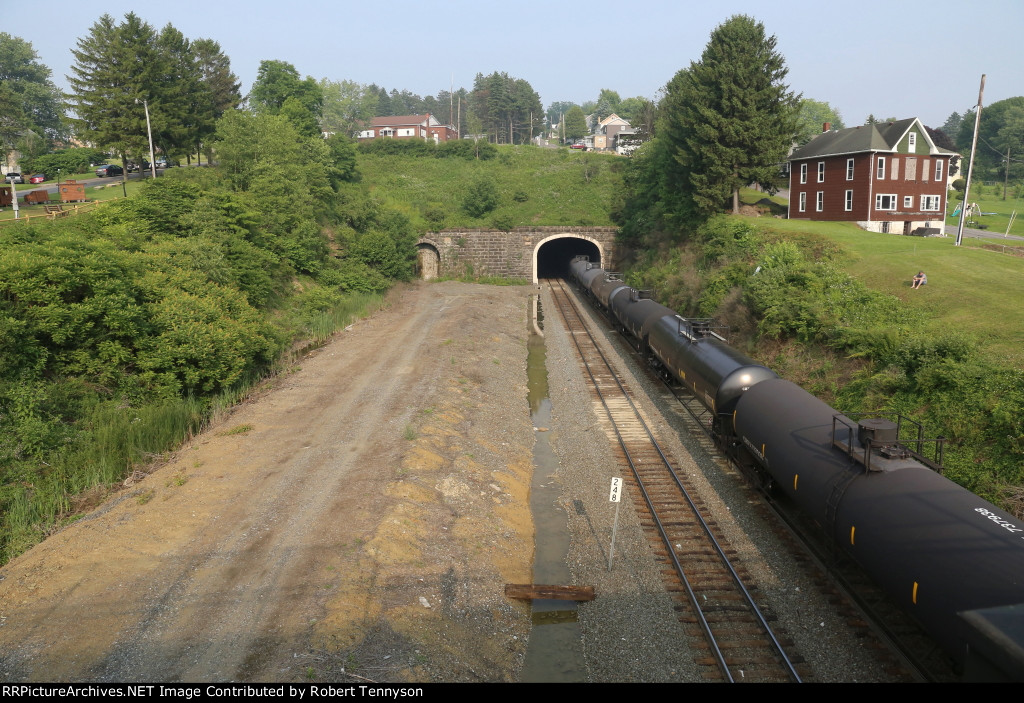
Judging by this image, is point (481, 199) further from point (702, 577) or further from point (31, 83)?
point (31, 83)

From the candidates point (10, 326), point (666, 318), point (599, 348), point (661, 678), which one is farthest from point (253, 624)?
point (599, 348)

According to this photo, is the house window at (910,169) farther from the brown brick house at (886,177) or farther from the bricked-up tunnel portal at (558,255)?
the bricked-up tunnel portal at (558,255)

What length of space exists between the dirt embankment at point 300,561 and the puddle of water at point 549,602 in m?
0.33

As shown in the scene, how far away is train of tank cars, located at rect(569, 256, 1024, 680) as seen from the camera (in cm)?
826

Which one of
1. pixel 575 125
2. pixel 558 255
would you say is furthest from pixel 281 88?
pixel 575 125

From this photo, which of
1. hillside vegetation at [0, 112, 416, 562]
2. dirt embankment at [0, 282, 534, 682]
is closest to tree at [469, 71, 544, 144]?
hillside vegetation at [0, 112, 416, 562]

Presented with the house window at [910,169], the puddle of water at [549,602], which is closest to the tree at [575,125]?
the house window at [910,169]

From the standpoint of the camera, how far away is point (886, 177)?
145ft

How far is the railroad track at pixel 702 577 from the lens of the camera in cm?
1155

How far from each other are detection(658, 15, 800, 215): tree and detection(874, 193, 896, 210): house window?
7.27 m

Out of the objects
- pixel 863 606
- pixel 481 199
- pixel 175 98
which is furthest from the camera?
pixel 481 199

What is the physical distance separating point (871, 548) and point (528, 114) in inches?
7224

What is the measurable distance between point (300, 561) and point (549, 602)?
5.85 metres

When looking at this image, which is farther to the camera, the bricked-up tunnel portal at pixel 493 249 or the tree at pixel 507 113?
the tree at pixel 507 113
